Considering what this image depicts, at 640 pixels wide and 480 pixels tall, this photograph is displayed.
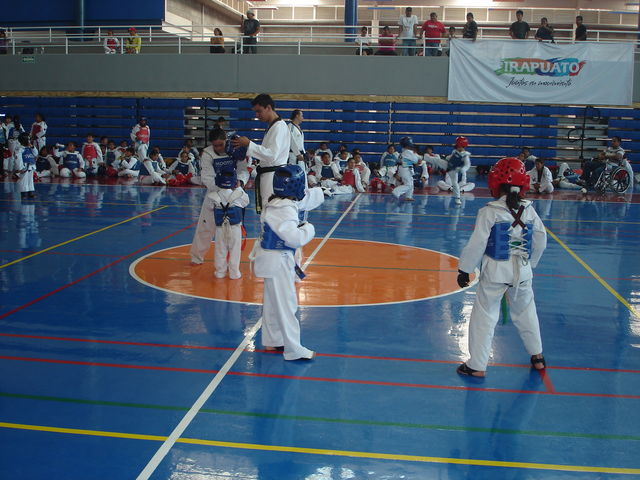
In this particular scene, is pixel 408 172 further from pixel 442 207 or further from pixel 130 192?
pixel 130 192

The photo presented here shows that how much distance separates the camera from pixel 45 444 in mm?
4109

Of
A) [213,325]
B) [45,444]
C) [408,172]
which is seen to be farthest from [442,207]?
[45,444]

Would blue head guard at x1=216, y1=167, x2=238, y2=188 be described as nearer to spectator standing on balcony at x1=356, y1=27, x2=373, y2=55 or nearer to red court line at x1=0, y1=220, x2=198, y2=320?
red court line at x1=0, y1=220, x2=198, y2=320

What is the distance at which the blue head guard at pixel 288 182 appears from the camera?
563cm

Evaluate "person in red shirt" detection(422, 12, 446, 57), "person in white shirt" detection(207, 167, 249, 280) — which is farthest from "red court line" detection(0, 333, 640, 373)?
"person in red shirt" detection(422, 12, 446, 57)

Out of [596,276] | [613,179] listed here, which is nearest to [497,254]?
[596,276]

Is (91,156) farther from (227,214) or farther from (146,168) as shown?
(227,214)

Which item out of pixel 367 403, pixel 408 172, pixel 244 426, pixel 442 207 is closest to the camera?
pixel 244 426

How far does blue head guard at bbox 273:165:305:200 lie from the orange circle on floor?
203 cm

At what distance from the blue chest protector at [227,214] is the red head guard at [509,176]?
12.6 feet

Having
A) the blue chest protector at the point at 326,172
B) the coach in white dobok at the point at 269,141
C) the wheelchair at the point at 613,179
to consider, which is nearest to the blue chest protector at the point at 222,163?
the coach in white dobok at the point at 269,141

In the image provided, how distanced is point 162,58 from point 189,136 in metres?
2.97

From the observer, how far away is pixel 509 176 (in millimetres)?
5328

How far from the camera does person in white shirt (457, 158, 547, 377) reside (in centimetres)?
529
